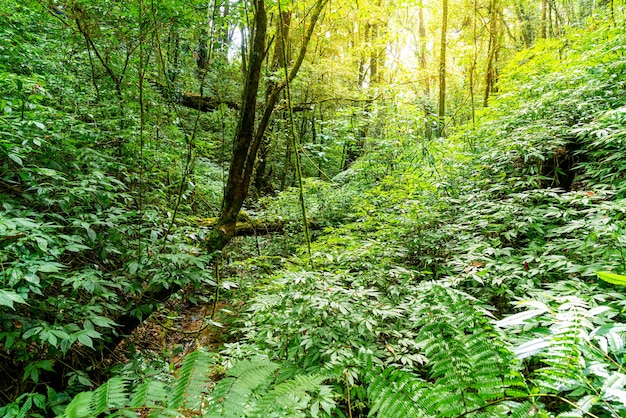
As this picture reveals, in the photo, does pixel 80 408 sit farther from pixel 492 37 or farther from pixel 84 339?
pixel 492 37

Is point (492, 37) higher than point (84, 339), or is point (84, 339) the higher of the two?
point (492, 37)

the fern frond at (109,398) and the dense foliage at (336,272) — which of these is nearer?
the fern frond at (109,398)

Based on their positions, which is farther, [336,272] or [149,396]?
[336,272]

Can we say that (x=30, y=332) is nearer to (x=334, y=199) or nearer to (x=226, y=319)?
(x=226, y=319)

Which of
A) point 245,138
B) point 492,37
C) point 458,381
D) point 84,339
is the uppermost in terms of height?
point 492,37

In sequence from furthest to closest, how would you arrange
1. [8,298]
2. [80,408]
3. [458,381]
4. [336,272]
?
1. [336,272]
2. [8,298]
3. [458,381]
4. [80,408]

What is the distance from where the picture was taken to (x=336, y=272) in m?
2.89

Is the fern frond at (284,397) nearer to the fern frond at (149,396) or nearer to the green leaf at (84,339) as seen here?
the fern frond at (149,396)

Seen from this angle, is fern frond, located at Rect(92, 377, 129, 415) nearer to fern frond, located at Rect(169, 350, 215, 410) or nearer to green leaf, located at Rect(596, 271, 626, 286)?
fern frond, located at Rect(169, 350, 215, 410)

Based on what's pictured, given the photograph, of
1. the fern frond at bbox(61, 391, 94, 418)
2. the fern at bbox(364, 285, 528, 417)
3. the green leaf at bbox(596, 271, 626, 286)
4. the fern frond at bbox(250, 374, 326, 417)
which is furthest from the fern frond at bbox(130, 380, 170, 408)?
the green leaf at bbox(596, 271, 626, 286)

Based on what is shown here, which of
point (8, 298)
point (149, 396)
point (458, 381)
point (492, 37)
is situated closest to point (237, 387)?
point (149, 396)

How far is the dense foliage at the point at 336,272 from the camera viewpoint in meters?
1.18

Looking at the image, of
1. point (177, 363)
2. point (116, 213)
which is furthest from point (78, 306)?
point (177, 363)

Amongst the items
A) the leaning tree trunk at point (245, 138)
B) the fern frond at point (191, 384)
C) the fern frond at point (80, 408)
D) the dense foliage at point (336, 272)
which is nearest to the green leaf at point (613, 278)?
the dense foliage at point (336, 272)
